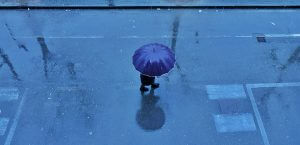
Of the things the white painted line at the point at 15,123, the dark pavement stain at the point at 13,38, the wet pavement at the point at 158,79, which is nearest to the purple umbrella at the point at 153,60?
the wet pavement at the point at 158,79

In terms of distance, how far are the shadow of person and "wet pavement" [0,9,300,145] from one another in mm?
24

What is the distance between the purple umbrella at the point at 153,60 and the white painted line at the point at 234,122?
A: 6.49ft

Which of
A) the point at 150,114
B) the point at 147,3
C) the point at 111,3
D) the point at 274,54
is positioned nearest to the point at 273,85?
the point at 274,54

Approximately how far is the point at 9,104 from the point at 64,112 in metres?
1.39

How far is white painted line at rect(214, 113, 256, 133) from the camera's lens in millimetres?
8414

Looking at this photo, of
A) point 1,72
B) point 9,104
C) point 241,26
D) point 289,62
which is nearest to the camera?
point 9,104

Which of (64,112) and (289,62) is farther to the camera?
(289,62)

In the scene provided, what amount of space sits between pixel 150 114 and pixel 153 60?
5.61 feet

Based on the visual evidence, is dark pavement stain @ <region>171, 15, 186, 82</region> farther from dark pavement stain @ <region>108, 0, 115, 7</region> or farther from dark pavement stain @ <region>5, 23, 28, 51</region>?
dark pavement stain @ <region>5, 23, 28, 51</region>

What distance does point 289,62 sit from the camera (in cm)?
1002

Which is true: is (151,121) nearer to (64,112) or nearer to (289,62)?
(64,112)

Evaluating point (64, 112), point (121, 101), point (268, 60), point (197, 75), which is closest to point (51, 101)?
point (64, 112)

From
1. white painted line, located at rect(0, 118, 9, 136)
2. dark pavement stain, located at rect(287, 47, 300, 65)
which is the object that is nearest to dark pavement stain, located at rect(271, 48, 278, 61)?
dark pavement stain, located at rect(287, 47, 300, 65)

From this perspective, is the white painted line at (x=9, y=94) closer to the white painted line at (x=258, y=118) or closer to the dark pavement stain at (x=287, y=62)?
the white painted line at (x=258, y=118)
